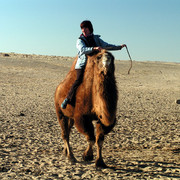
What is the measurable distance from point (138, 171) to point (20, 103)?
9.19m

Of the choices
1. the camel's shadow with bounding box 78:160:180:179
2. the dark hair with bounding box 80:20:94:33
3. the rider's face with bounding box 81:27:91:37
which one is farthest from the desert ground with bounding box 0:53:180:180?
the dark hair with bounding box 80:20:94:33

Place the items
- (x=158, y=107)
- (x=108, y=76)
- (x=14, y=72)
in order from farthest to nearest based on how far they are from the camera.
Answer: (x=14, y=72)
(x=158, y=107)
(x=108, y=76)

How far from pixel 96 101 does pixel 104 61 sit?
25.1 inches

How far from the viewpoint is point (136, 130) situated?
354 inches

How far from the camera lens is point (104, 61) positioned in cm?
522

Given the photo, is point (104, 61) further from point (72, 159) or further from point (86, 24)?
point (72, 159)

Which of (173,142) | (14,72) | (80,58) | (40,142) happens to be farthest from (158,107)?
(14,72)

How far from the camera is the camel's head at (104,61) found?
522 centimetres

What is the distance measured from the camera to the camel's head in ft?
17.1

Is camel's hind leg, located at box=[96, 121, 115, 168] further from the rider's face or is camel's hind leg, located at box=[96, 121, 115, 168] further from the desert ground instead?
the rider's face

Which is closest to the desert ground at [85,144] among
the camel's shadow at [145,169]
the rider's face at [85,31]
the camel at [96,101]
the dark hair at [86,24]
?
the camel's shadow at [145,169]

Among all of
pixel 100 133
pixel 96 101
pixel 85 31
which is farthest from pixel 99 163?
pixel 85 31

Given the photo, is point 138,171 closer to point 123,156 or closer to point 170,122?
point 123,156

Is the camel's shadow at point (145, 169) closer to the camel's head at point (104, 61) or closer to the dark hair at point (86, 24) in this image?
the camel's head at point (104, 61)
